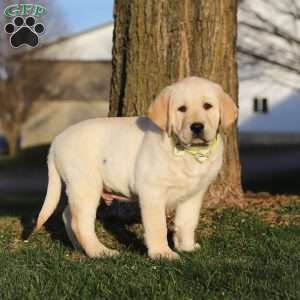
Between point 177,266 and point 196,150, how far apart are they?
0.85 meters

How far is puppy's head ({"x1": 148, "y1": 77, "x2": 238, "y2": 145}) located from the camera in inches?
203

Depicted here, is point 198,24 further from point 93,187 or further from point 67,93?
point 67,93

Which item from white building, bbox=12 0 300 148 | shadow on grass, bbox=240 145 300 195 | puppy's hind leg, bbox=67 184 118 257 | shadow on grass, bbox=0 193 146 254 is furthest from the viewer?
white building, bbox=12 0 300 148

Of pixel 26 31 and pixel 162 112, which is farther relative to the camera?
pixel 26 31

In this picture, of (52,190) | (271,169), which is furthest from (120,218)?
(271,169)

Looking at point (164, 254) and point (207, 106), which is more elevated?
point (207, 106)

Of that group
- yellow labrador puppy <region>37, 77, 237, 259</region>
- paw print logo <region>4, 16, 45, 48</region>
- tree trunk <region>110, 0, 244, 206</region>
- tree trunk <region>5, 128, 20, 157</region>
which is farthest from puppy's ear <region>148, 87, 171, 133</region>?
tree trunk <region>5, 128, 20, 157</region>

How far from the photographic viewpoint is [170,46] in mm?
7391

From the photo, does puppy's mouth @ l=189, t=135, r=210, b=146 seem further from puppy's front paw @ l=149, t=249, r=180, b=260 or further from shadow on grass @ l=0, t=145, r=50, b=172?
shadow on grass @ l=0, t=145, r=50, b=172

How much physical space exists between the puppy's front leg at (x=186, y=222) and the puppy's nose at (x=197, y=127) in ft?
2.69

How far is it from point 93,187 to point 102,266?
0.74 m

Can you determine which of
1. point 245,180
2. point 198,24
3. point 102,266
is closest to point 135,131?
point 102,266

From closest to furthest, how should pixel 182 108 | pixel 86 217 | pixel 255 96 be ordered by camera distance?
pixel 182 108, pixel 86 217, pixel 255 96

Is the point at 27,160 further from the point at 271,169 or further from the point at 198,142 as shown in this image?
the point at 198,142
